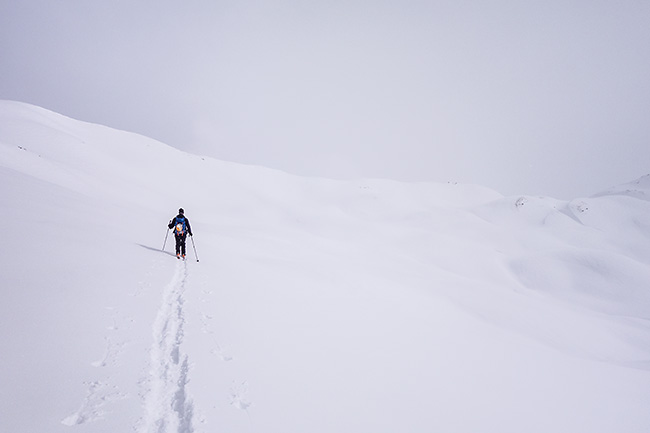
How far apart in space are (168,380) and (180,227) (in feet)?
28.8

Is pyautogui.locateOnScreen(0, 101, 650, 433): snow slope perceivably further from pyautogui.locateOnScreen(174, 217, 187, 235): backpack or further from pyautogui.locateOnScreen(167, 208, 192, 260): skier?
pyautogui.locateOnScreen(174, 217, 187, 235): backpack

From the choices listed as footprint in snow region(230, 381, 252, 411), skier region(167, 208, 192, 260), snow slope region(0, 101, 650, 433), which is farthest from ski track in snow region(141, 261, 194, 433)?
skier region(167, 208, 192, 260)

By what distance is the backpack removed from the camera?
1175 cm

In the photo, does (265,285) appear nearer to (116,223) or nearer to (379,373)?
(379,373)

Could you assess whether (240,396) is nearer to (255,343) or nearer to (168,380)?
(168,380)

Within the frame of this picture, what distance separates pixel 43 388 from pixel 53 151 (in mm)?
35112

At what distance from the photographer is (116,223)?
13008 mm

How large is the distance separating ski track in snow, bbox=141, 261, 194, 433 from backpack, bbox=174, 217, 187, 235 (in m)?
5.83

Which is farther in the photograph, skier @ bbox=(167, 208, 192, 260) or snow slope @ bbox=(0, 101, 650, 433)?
skier @ bbox=(167, 208, 192, 260)

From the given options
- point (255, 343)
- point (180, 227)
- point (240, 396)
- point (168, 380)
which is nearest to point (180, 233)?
point (180, 227)

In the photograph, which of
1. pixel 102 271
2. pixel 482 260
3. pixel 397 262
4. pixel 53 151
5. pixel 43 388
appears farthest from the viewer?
pixel 482 260

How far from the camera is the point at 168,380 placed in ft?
13.8

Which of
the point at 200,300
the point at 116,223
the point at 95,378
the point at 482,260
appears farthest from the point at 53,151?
the point at 482,260

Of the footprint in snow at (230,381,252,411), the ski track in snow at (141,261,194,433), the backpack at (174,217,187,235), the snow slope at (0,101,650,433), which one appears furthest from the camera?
the backpack at (174,217,187,235)
